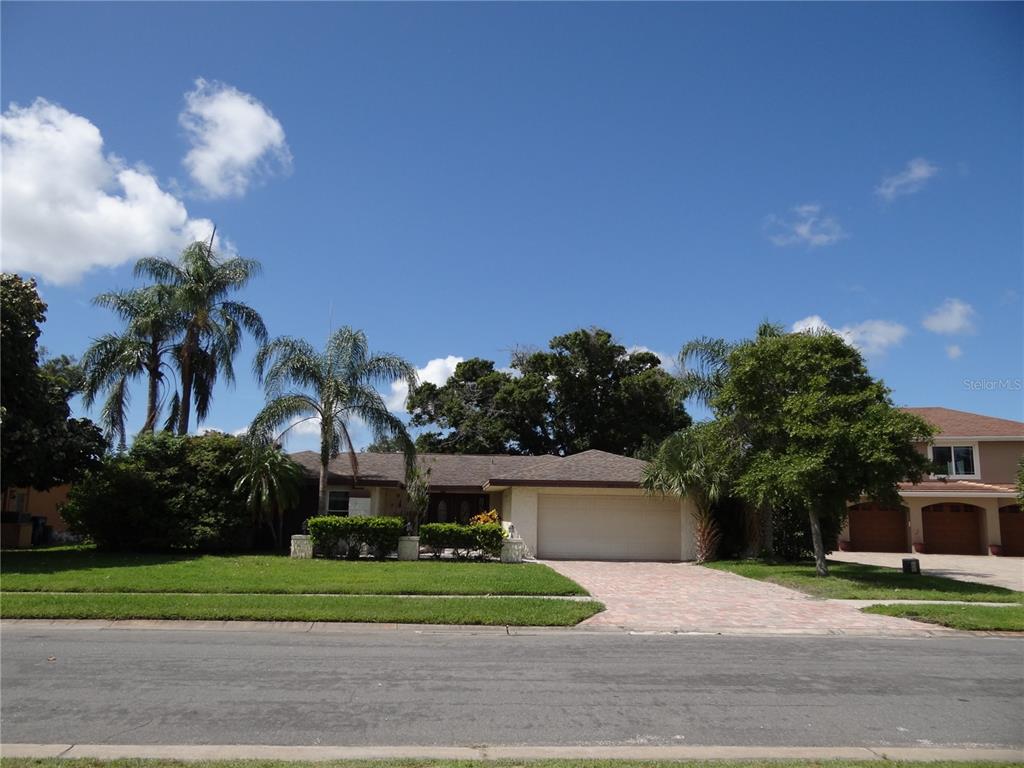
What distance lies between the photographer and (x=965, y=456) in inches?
1330

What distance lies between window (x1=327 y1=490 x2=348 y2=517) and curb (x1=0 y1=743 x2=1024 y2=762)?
73.1 feet

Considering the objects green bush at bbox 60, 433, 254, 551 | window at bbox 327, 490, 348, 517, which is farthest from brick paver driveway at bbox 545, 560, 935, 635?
window at bbox 327, 490, 348, 517

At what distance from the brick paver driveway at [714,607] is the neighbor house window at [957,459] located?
19384 mm

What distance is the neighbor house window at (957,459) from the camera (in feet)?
110

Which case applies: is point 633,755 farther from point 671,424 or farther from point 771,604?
point 671,424

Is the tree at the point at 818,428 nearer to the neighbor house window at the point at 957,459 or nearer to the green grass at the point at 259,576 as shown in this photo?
the green grass at the point at 259,576

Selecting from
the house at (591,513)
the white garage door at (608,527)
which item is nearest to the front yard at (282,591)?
the house at (591,513)

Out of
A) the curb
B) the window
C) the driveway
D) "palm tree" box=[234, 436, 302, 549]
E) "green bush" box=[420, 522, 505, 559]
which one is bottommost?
the driveway

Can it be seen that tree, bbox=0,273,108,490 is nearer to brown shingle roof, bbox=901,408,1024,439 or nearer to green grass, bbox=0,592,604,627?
green grass, bbox=0,592,604,627

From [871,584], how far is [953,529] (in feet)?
57.3

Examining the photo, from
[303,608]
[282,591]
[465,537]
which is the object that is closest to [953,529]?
[465,537]

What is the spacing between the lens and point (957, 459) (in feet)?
111

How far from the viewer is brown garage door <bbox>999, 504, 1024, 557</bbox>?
3075 centimetres

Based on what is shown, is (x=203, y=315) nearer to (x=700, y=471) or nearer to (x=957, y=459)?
(x=700, y=471)
